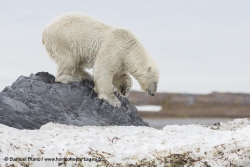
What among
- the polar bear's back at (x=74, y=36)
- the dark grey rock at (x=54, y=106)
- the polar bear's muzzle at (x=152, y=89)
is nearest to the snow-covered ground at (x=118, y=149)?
the dark grey rock at (x=54, y=106)

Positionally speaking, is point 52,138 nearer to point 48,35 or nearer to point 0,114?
point 0,114

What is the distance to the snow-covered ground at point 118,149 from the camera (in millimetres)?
9000

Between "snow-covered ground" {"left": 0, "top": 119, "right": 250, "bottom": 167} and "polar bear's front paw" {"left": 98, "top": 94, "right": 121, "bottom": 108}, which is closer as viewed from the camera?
"snow-covered ground" {"left": 0, "top": 119, "right": 250, "bottom": 167}

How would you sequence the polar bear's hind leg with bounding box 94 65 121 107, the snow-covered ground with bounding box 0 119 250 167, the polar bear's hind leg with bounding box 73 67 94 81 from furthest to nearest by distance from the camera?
the polar bear's hind leg with bounding box 73 67 94 81, the polar bear's hind leg with bounding box 94 65 121 107, the snow-covered ground with bounding box 0 119 250 167

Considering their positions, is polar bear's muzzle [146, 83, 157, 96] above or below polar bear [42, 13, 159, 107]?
below

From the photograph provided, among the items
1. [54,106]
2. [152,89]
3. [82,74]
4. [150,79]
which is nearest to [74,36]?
[82,74]

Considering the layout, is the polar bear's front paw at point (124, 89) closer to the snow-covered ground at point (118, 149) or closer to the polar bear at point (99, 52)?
the polar bear at point (99, 52)

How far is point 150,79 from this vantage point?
1299 centimetres

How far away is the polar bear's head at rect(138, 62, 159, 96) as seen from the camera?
42.4 feet

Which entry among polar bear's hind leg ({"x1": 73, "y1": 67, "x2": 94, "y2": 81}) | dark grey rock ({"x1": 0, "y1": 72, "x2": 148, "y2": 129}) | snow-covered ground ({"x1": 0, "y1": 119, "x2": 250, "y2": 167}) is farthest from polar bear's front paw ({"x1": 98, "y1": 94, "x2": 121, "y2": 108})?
snow-covered ground ({"x1": 0, "y1": 119, "x2": 250, "y2": 167})

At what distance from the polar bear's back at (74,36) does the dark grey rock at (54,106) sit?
0.86 m


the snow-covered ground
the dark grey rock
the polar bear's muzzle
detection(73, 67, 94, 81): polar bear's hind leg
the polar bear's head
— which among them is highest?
detection(73, 67, 94, 81): polar bear's hind leg

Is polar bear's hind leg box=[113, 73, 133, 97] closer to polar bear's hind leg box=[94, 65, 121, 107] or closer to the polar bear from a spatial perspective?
the polar bear

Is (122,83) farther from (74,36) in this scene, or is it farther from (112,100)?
(74,36)
